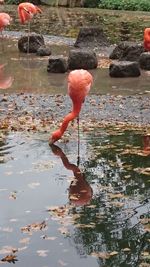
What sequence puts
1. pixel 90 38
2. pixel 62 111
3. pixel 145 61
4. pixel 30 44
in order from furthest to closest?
pixel 90 38
pixel 30 44
pixel 145 61
pixel 62 111

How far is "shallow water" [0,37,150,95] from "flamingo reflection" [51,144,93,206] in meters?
4.09

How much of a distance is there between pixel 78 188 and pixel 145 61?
24.8 ft

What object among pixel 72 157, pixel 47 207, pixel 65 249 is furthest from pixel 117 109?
pixel 65 249

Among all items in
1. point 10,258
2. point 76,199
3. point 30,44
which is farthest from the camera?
point 30,44

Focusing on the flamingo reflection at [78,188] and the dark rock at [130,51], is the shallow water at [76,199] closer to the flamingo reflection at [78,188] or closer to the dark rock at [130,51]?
the flamingo reflection at [78,188]

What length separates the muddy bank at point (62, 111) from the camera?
840cm

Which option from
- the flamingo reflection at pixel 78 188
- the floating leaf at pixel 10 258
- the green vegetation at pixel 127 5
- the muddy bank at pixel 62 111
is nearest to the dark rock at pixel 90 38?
the muddy bank at pixel 62 111

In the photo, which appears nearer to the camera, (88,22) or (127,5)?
(88,22)

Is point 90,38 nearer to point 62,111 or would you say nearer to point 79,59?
point 79,59

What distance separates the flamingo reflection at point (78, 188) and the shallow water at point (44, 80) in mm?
4091

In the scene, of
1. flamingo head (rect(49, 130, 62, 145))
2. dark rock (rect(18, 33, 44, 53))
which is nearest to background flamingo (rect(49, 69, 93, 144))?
flamingo head (rect(49, 130, 62, 145))

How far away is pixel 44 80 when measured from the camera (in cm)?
1177

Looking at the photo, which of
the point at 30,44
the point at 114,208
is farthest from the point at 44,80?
the point at 114,208

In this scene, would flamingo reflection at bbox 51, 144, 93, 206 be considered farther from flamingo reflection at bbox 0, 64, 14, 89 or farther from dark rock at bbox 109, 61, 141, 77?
dark rock at bbox 109, 61, 141, 77
